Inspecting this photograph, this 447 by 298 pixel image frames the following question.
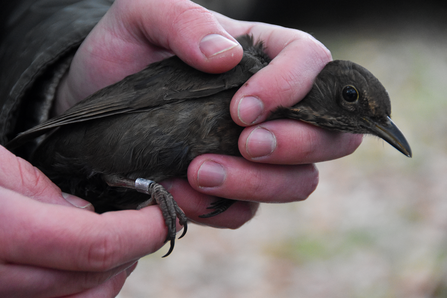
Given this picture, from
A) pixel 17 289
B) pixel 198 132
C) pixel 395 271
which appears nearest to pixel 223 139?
pixel 198 132

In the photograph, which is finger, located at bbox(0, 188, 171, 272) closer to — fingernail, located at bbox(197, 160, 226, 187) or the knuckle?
fingernail, located at bbox(197, 160, 226, 187)

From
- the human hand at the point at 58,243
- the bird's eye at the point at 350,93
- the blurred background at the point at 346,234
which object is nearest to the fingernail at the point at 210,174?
the human hand at the point at 58,243

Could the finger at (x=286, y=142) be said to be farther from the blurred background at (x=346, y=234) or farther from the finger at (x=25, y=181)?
the blurred background at (x=346, y=234)

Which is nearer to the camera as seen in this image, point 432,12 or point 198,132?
point 198,132

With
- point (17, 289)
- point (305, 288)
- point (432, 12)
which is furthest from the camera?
point (432, 12)

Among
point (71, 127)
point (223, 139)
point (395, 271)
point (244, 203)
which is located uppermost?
point (223, 139)

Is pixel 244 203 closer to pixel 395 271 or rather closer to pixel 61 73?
pixel 61 73

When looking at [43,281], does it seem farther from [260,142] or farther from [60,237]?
[260,142]
